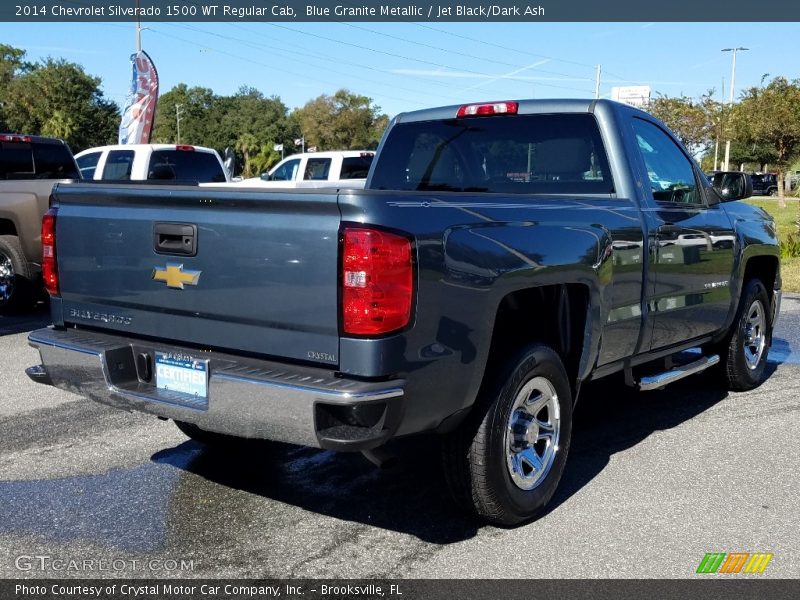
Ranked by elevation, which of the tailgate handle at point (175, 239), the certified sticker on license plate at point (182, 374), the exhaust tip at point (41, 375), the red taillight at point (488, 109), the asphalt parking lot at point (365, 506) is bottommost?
the asphalt parking lot at point (365, 506)

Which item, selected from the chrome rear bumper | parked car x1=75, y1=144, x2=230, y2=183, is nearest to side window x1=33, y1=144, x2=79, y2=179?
parked car x1=75, y1=144, x2=230, y2=183

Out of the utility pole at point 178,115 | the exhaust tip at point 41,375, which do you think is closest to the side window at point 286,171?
the exhaust tip at point 41,375

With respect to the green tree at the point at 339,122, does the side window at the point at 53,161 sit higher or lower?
lower

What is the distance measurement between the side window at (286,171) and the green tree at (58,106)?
4942 centimetres

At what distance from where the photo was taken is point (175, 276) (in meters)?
3.51

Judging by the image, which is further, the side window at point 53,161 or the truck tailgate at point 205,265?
the side window at point 53,161

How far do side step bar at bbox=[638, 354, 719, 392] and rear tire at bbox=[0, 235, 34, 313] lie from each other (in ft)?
24.7

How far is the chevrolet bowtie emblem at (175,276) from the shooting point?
3.46 metres

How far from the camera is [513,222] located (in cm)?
363

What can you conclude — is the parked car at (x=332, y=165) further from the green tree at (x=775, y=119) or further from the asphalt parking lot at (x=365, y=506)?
the green tree at (x=775, y=119)

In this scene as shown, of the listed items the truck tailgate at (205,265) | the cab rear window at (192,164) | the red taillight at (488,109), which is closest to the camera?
the truck tailgate at (205,265)

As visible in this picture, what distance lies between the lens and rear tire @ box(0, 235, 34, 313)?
9.66m

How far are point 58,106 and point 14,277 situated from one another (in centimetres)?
6240

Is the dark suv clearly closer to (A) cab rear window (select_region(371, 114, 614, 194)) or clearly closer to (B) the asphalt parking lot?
(B) the asphalt parking lot
